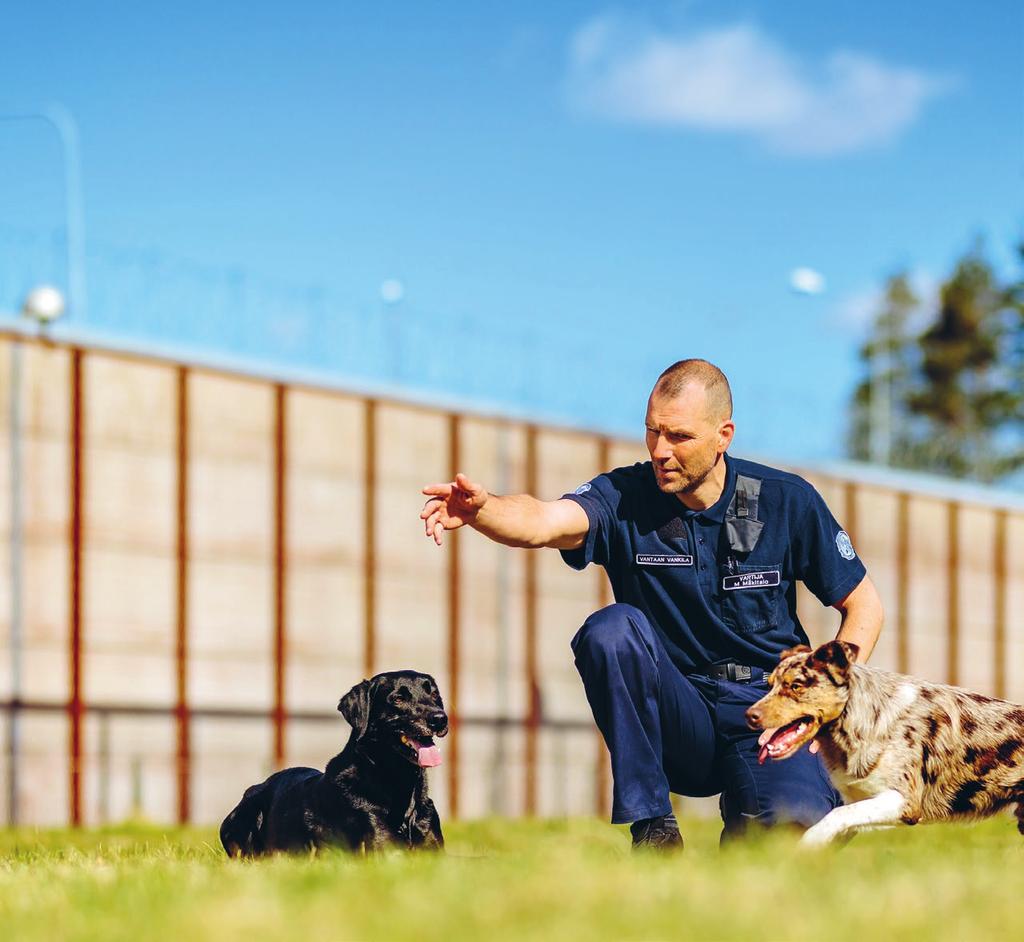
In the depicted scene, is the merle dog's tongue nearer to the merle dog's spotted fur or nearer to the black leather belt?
the black leather belt

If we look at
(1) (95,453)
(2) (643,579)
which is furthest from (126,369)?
(2) (643,579)

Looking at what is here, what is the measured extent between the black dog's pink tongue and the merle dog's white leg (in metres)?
1.71

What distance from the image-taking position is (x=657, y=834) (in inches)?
266

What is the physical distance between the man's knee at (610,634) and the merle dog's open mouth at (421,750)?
81cm

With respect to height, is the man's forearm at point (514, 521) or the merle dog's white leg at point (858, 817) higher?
the man's forearm at point (514, 521)

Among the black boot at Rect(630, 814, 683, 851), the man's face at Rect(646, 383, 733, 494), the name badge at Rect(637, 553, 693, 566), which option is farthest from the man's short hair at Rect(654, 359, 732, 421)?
the black boot at Rect(630, 814, 683, 851)

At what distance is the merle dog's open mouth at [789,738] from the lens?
21.2ft

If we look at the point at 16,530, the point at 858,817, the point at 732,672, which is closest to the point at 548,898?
the point at 858,817

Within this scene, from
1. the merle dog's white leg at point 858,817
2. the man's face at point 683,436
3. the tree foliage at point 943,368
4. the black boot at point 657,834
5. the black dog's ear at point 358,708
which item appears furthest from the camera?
the tree foliage at point 943,368

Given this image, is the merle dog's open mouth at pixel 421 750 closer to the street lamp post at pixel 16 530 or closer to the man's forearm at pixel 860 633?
the man's forearm at pixel 860 633

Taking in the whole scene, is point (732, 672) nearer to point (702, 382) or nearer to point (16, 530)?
point (702, 382)

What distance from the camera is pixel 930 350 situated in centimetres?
7275

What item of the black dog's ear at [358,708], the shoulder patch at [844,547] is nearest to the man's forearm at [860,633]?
the shoulder patch at [844,547]

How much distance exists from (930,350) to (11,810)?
60799 mm
